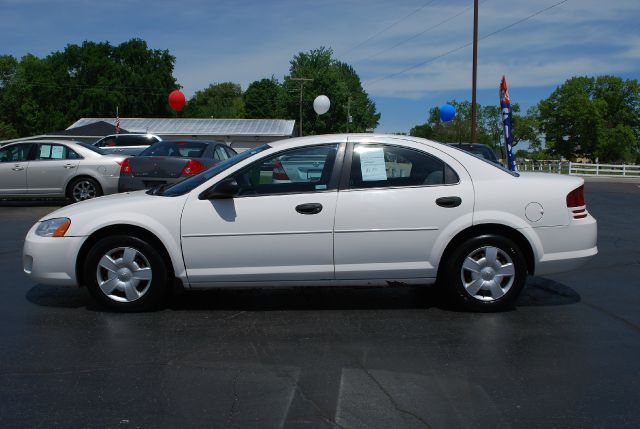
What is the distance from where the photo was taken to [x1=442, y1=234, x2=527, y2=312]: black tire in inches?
217

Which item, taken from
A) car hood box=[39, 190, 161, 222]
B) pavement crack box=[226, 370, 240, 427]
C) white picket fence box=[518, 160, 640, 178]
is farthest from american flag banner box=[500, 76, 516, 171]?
white picket fence box=[518, 160, 640, 178]

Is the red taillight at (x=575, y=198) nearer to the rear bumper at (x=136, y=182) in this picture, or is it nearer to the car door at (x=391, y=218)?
the car door at (x=391, y=218)

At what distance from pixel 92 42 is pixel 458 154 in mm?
84900

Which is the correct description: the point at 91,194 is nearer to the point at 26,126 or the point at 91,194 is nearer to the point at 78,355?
the point at 78,355

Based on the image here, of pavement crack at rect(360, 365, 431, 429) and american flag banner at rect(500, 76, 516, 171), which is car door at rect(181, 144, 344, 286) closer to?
pavement crack at rect(360, 365, 431, 429)

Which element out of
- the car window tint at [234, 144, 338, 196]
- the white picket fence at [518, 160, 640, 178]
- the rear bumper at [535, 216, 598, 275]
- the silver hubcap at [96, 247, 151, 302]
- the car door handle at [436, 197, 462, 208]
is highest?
the white picket fence at [518, 160, 640, 178]

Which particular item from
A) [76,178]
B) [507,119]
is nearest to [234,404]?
[507,119]

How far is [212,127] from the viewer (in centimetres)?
5200

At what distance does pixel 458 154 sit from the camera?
18.8ft

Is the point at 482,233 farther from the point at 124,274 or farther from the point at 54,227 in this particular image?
the point at 54,227

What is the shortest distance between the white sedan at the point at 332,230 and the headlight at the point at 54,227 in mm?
12

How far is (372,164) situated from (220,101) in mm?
110488

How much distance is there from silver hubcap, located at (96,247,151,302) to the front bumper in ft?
0.77

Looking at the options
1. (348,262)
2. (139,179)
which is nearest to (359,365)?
(348,262)
